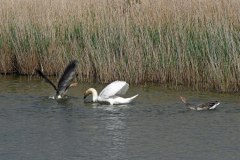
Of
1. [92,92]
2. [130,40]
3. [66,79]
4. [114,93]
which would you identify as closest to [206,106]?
[114,93]

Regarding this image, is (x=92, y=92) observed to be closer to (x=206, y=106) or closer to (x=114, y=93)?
(x=114, y=93)

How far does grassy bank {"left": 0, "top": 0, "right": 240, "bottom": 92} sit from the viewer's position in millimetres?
13094

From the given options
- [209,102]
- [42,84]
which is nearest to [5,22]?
[42,84]

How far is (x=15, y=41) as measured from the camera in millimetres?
15828

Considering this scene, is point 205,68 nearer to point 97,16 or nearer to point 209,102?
point 209,102

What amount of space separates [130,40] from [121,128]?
394cm

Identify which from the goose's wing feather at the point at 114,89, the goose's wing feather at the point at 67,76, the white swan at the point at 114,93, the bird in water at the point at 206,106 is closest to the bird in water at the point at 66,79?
the goose's wing feather at the point at 67,76

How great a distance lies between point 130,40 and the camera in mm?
14016

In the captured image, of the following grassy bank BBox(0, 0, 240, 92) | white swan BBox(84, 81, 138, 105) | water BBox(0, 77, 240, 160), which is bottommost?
water BBox(0, 77, 240, 160)

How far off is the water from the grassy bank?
51cm

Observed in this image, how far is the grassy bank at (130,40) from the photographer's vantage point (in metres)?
13.1

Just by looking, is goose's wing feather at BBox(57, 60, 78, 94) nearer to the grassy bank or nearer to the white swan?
the white swan

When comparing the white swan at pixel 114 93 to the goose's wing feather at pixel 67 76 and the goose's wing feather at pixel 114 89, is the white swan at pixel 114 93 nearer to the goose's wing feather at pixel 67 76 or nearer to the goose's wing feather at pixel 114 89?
the goose's wing feather at pixel 114 89

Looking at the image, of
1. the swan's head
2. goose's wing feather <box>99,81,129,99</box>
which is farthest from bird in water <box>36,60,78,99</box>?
goose's wing feather <box>99,81,129,99</box>
